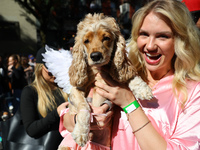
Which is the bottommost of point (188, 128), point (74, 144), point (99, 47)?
A: point (74, 144)

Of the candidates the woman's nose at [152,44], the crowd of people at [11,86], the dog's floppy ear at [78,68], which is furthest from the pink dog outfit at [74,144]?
the crowd of people at [11,86]

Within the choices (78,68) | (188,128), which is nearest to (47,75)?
(78,68)

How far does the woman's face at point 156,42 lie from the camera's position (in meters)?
1.69

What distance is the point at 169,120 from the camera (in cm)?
152

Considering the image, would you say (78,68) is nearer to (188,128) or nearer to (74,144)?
(74,144)

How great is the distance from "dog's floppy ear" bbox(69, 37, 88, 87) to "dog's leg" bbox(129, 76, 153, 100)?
521 mm

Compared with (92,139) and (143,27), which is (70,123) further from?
(143,27)

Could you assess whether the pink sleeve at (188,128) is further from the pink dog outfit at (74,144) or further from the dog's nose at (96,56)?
the dog's nose at (96,56)

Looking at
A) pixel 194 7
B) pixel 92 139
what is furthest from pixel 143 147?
pixel 194 7

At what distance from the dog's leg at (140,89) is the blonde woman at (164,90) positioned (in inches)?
2.3

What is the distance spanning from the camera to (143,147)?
1.42 meters

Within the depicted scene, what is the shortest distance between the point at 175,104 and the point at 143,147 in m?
0.47

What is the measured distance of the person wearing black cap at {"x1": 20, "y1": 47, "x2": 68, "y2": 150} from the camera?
2334mm

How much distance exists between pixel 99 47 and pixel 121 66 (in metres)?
0.31
